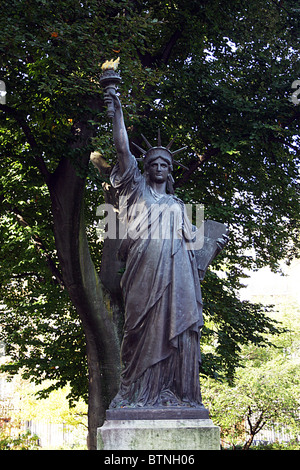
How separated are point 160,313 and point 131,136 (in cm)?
825

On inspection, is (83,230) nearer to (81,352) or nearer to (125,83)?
(125,83)

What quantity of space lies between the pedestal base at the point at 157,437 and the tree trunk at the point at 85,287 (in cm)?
655

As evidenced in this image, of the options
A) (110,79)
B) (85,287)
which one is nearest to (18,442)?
(85,287)

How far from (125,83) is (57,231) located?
10.6 ft

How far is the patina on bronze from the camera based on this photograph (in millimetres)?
5033

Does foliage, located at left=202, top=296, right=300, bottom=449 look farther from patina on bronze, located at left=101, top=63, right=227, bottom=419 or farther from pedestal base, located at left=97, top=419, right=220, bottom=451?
pedestal base, located at left=97, top=419, right=220, bottom=451

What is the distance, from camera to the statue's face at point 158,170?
5891mm

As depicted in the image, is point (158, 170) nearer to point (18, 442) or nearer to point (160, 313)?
point (160, 313)

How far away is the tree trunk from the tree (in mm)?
28

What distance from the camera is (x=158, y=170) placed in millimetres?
5891

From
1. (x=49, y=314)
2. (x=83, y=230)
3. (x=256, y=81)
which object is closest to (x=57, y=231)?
(x=83, y=230)

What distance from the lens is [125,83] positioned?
10898mm

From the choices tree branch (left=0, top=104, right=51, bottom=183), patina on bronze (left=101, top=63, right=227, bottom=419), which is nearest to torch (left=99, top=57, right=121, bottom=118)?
patina on bronze (left=101, top=63, right=227, bottom=419)

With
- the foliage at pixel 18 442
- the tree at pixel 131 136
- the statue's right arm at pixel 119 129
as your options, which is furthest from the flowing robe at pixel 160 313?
the foliage at pixel 18 442
